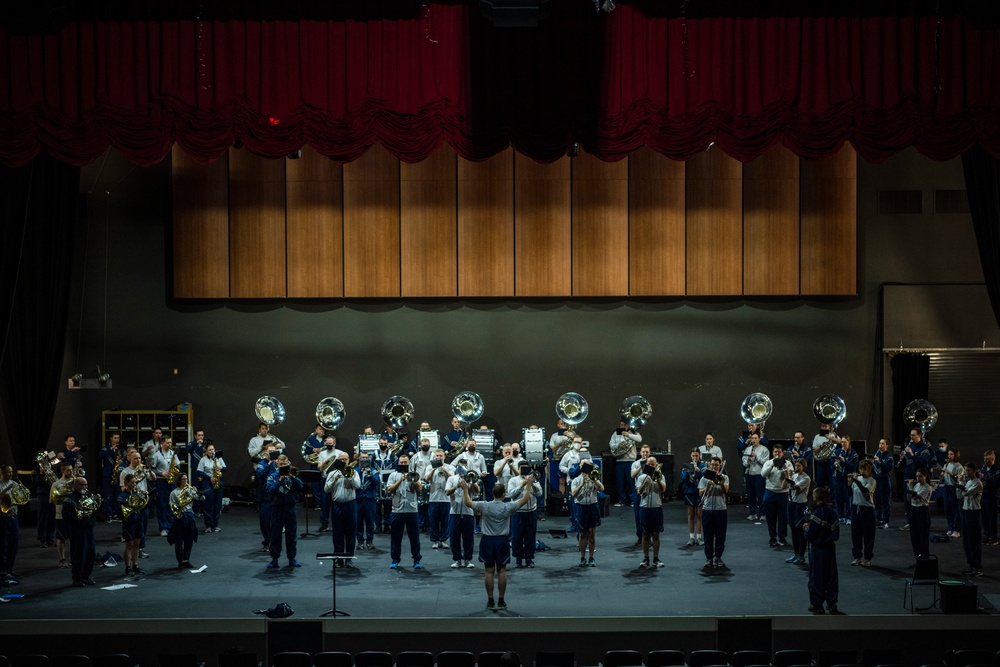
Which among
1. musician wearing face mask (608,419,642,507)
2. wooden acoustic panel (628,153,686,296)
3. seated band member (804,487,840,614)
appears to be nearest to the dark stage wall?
wooden acoustic panel (628,153,686,296)

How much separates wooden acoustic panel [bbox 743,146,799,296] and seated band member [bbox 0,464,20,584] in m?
14.5

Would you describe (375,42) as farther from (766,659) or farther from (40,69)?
(766,659)

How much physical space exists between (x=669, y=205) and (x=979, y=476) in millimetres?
8368

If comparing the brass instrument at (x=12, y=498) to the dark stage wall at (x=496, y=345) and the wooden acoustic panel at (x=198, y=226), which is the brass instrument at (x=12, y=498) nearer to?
the dark stage wall at (x=496, y=345)

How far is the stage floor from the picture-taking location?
1251cm

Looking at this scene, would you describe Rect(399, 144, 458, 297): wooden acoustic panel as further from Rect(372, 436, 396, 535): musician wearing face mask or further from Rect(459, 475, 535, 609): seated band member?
Rect(459, 475, 535, 609): seated band member

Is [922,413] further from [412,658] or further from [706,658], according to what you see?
[412,658]

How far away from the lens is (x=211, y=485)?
17.5 m

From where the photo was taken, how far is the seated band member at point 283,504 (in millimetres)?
14414

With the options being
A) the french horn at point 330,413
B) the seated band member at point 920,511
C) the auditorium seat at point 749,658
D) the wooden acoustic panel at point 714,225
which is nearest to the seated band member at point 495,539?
the auditorium seat at point 749,658

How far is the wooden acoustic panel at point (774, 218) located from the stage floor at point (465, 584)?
615cm

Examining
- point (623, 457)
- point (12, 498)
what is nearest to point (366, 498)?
point (12, 498)

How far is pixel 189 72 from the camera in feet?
47.2

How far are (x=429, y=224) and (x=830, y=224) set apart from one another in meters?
8.35
